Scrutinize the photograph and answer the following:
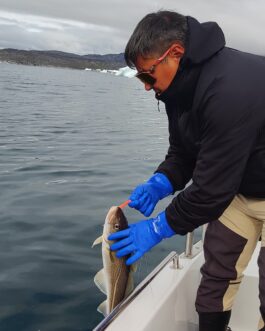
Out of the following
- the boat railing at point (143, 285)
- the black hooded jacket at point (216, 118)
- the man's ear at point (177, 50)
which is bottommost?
the boat railing at point (143, 285)

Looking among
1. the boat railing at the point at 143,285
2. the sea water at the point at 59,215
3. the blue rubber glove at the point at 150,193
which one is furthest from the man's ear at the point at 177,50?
the sea water at the point at 59,215

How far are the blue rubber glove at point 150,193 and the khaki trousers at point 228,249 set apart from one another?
503mm

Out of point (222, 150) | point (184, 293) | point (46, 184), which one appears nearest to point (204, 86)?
point (222, 150)

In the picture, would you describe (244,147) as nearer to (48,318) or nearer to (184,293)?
(184,293)

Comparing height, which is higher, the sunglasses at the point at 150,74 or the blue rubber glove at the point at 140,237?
the sunglasses at the point at 150,74

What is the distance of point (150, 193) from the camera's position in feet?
12.1

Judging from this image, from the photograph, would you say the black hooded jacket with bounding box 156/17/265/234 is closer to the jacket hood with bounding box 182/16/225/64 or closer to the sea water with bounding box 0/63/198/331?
the jacket hood with bounding box 182/16/225/64

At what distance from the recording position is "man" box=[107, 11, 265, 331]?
104 inches

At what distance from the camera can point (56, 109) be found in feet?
84.5

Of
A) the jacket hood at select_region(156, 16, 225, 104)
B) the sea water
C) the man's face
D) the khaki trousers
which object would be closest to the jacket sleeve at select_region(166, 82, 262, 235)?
the jacket hood at select_region(156, 16, 225, 104)

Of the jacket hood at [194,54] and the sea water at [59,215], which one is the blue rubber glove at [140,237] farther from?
the sea water at [59,215]

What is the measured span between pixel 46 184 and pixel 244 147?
24.0 feet

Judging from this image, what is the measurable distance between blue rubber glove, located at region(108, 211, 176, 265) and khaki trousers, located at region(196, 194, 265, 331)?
1.55ft

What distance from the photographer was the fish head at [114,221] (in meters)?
3.18
